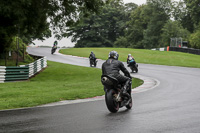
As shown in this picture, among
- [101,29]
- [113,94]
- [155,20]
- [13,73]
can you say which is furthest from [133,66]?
[155,20]

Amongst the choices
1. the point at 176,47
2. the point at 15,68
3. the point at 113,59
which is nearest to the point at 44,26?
the point at 15,68

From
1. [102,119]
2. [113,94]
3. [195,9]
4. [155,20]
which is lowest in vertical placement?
[102,119]

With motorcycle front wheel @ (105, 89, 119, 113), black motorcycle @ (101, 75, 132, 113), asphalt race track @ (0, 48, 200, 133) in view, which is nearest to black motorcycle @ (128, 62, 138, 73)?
asphalt race track @ (0, 48, 200, 133)

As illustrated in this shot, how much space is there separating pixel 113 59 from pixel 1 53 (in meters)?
26.0

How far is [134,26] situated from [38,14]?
78.2 m

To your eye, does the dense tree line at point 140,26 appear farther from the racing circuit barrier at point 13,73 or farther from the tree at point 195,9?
the racing circuit barrier at point 13,73

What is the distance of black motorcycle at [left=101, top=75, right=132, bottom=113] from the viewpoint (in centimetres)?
884

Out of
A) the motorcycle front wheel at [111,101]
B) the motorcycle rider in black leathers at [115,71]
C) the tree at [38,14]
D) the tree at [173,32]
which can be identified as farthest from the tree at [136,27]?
the motorcycle front wheel at [111,101]

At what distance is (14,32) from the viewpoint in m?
22.7

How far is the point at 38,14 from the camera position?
2191cm

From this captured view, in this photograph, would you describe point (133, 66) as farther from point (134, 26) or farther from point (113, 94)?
point (134, 26)

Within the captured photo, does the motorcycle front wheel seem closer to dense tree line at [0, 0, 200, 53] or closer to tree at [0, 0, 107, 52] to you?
tree at [0, 0, 107, 52]

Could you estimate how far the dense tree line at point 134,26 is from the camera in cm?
9106

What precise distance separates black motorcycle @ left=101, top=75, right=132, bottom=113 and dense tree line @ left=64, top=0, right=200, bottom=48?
7729cm
